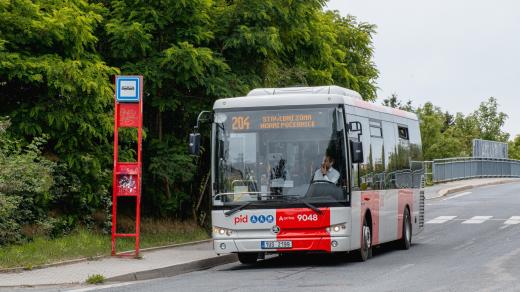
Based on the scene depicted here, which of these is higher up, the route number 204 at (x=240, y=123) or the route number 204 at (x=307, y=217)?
the route number 204 at (x=240, y=123)

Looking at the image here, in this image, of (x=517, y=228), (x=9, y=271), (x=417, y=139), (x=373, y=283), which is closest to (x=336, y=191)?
(x=373, y=283)

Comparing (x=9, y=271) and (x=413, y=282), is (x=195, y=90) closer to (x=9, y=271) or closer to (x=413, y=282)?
(x=9, y=271)

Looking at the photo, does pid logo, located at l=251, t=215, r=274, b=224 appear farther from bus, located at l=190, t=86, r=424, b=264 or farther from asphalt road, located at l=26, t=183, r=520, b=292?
asphalt road, located at l=26, t=183, r=520, b=292

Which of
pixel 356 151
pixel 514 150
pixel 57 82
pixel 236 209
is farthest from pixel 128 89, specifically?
pixel 514 150

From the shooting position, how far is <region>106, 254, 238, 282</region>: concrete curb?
55.3 ft

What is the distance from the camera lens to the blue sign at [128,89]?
19.9 m

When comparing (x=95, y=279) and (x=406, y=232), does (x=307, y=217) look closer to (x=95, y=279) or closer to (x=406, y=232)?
(x=95, y=279)

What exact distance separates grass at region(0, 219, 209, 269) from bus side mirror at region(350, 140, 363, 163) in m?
5.10

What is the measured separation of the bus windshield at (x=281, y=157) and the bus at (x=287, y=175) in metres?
0.02

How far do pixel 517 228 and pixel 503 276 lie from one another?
13.6m

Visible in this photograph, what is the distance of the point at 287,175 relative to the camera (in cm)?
1855

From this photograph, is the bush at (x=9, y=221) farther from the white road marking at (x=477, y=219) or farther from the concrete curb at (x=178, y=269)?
the white road marking at (x=477, y=219)

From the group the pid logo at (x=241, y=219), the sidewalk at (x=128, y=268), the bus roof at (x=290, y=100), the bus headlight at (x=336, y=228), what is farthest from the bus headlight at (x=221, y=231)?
the bus roof at (x=290, y=100)

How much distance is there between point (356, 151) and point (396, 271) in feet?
8.11
